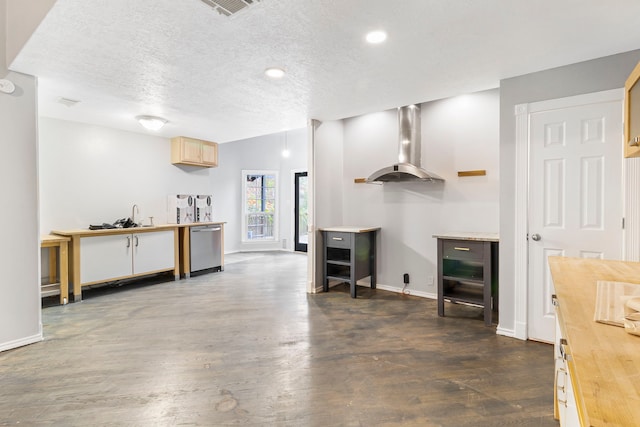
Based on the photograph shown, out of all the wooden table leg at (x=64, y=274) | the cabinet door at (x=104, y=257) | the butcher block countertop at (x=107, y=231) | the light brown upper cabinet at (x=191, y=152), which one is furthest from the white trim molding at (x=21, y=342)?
the light brown upper cabinet at (x=191, y=152)

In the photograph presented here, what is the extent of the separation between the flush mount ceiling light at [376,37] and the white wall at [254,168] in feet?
18.2

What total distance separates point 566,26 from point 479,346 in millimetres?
2427

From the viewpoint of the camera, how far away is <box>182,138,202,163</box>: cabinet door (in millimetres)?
5473

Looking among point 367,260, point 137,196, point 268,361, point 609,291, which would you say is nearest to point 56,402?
point 268,361

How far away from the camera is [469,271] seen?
3.45m

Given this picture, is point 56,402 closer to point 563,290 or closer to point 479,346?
point 563,290

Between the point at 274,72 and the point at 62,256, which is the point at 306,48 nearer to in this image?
the point at 274,72

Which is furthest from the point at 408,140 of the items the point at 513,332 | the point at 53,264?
the point at 53,264

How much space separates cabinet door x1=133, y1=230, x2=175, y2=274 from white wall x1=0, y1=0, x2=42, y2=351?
5.86 feet

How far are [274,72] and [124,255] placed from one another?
3.47 meters

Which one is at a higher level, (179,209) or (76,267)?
(179,209)

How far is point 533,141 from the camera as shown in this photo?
8.92ft

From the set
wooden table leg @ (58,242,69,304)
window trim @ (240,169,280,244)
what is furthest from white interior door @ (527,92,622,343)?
window trim @ (240,169,280,244)

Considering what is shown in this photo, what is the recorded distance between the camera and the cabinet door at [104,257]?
4.06 meters
